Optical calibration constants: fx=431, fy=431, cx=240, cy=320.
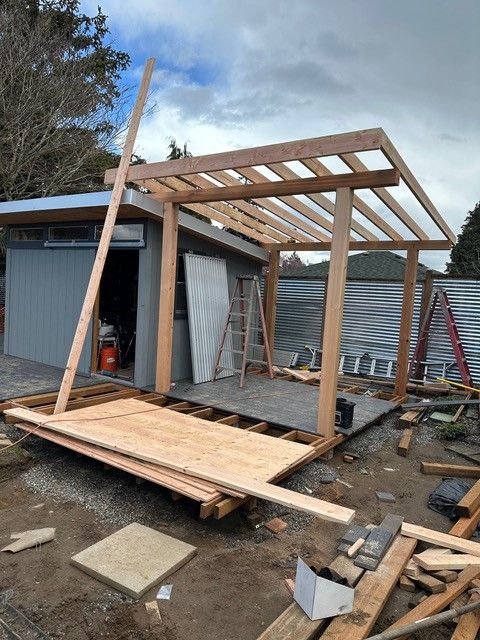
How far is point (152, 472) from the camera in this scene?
3441mm

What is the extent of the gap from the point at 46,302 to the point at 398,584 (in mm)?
6577

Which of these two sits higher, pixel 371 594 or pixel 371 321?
pixel 371 321

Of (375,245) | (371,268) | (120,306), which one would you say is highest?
(375,245)

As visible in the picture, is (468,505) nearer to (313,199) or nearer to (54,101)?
(313,199)

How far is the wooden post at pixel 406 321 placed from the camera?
738 centimetres

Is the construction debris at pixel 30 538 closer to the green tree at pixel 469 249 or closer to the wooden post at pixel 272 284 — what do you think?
the wooden post at pixel 272 284

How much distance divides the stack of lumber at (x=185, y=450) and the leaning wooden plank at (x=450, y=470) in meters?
1.34

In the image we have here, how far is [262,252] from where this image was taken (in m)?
8.87

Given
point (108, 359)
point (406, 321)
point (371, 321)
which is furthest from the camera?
point (371, 321)

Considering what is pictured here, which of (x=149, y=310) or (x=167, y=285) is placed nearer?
(x=167, y=285)

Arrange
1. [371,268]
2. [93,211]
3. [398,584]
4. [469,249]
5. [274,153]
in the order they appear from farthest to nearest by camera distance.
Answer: [469,249]
[371,268]
[93,211]
[274,153]
[398,584]

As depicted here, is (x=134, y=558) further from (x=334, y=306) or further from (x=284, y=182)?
(x=284, y=182)

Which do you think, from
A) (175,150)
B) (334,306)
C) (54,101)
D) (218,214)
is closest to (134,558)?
(334,306)

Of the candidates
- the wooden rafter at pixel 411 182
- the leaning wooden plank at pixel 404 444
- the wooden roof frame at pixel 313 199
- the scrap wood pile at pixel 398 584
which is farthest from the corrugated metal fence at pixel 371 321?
the scrap wood pile at pixel 398 584
